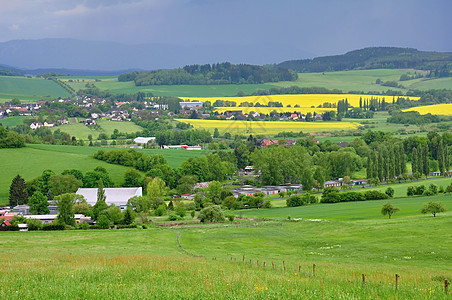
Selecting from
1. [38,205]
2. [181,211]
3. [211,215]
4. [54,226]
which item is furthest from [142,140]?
[54,226]

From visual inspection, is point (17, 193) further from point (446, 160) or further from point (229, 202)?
point (446, 160)

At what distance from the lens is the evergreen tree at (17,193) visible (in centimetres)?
8494

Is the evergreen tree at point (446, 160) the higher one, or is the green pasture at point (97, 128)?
the green pasture at point (97, 128)

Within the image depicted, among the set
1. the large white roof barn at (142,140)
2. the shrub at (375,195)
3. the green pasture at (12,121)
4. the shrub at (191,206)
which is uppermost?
the green pasture at (12,121)

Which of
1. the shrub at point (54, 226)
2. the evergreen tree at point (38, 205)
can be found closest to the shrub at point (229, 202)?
the evergreen tree at point (38, 205)

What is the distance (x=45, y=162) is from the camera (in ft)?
354

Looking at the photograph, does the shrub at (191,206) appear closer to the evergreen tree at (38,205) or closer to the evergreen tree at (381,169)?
the evergreen tree at (38,205)

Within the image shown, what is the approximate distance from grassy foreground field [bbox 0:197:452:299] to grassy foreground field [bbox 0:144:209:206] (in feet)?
147

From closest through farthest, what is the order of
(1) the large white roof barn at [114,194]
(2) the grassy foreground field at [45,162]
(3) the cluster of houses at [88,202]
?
1. (3) the cluster of houses at [88,202]
2. (1) the large white roof barn at [114,194]
3. (2) the grassy foreground field at [45,162]

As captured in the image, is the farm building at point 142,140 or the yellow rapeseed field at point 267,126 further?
the yellow rapeseed field at point 267,126

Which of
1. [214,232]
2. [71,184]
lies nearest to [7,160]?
[71,184]

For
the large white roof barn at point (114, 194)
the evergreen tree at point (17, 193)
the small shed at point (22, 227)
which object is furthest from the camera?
the large white roof barn at point (114, 194)

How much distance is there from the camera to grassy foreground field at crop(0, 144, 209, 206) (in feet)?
326

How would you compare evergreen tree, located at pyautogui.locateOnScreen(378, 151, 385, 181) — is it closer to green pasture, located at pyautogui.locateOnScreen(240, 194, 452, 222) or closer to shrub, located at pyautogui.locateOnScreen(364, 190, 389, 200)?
shrub, located at pyautogui.locateOnScreen(364, 190, 389, 200)
